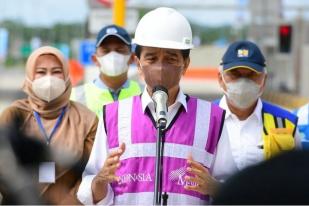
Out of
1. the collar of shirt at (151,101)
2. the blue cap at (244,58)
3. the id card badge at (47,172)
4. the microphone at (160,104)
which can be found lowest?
the id card badge at (47,172)

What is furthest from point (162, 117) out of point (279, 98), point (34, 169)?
point (279, 98)

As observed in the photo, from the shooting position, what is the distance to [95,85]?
5.28 meters

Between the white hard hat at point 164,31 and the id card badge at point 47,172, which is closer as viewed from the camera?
the white hard hat at point 164,31

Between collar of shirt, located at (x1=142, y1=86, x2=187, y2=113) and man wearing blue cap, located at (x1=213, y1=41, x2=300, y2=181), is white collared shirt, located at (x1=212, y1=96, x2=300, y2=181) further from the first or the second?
collar of shirt, located at (x1=142, y1=86, x2=187, y2=113)

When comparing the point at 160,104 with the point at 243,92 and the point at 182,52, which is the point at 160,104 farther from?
the point at 243,92

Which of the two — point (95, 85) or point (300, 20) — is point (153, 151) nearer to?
point (95, 85)

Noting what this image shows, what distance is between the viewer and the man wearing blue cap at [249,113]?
4.06m

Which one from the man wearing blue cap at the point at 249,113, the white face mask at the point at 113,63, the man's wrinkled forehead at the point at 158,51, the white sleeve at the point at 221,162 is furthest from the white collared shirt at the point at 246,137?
the white face mask at the point at 113,63

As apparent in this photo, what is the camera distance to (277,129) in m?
4.08

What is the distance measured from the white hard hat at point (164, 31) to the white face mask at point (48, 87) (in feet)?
3.64

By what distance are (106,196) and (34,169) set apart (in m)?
0.37

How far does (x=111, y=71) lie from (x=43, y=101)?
1.23 m

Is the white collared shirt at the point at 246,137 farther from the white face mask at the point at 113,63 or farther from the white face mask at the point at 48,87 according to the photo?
the white face mask at the point at 113,63

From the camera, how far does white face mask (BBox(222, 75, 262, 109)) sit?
14.4 feet
